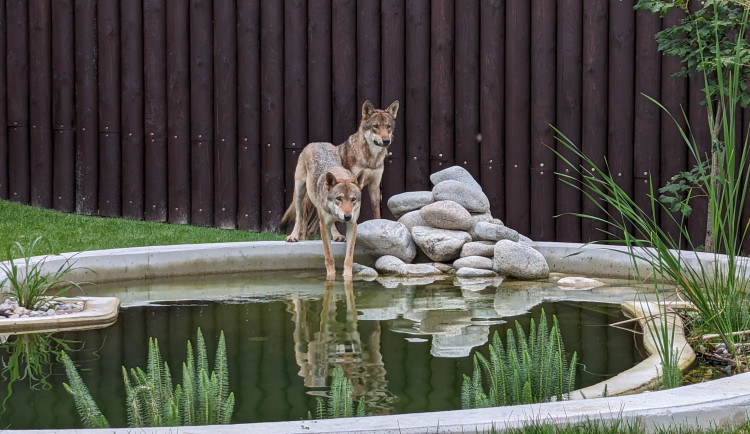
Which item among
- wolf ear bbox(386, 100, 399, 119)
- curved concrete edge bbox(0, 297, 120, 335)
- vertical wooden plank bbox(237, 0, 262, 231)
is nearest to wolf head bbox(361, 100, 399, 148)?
wolf ear bbox(386, 100, 399, 119)

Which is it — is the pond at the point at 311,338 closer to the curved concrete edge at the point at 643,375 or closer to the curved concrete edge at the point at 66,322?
the curved concrete edge at the point at 66,322

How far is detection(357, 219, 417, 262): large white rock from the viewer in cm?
930

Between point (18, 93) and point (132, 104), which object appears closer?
point (132, 104)

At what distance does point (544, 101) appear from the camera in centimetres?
1062

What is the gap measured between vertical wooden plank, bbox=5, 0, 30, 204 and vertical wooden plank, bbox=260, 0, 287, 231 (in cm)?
295

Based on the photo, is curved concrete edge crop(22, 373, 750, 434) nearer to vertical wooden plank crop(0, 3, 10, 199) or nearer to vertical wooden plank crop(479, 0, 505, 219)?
vertical wooden plank crop(479, 0, 505, 219)

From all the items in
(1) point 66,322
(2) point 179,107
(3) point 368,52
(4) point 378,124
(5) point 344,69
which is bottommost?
(1) point 66,322

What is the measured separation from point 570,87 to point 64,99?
561cm

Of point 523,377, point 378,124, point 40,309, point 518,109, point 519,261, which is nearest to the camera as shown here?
point 523,377

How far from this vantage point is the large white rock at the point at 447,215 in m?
9.34

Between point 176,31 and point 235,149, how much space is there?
1.41 meters

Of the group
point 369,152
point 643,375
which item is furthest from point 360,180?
point 643,375

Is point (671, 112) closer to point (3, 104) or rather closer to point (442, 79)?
point (442, 79)

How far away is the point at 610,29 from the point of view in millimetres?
10312
